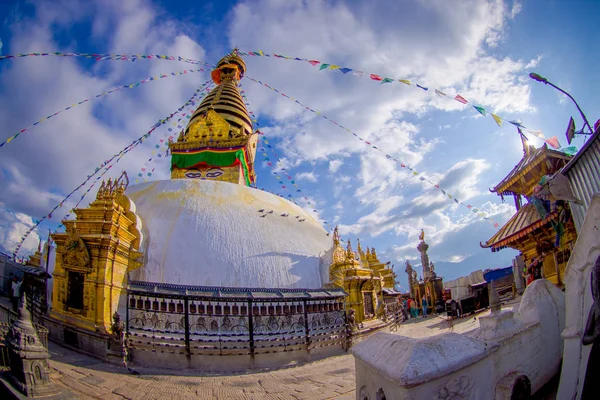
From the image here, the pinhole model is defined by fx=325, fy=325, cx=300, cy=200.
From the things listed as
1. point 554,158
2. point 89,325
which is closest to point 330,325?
point 89,325

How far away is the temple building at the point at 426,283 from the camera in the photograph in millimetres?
16922

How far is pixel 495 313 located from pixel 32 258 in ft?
49.3

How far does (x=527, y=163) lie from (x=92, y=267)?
498 inches

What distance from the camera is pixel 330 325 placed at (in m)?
10.1

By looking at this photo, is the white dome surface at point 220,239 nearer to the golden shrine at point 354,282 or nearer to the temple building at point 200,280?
the temple building at point 200,280

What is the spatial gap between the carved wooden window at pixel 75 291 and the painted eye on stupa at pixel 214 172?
38.0 ft

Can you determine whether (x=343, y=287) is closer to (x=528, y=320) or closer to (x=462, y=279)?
(x=528, y=320)

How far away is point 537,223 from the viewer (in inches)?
338

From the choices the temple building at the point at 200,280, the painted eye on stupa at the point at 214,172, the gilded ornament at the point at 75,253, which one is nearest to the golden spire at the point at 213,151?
the painted eye on stupa at the point at 214,172

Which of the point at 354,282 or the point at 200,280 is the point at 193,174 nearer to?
the point at 200,280

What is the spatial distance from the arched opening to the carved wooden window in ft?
30.2

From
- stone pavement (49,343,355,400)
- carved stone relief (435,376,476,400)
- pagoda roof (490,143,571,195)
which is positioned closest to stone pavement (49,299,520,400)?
stone pavement (49,343,355,400)

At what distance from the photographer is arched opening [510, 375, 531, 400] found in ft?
10.2

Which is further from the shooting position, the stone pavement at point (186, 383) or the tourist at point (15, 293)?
the tourist at point (15, 293)
